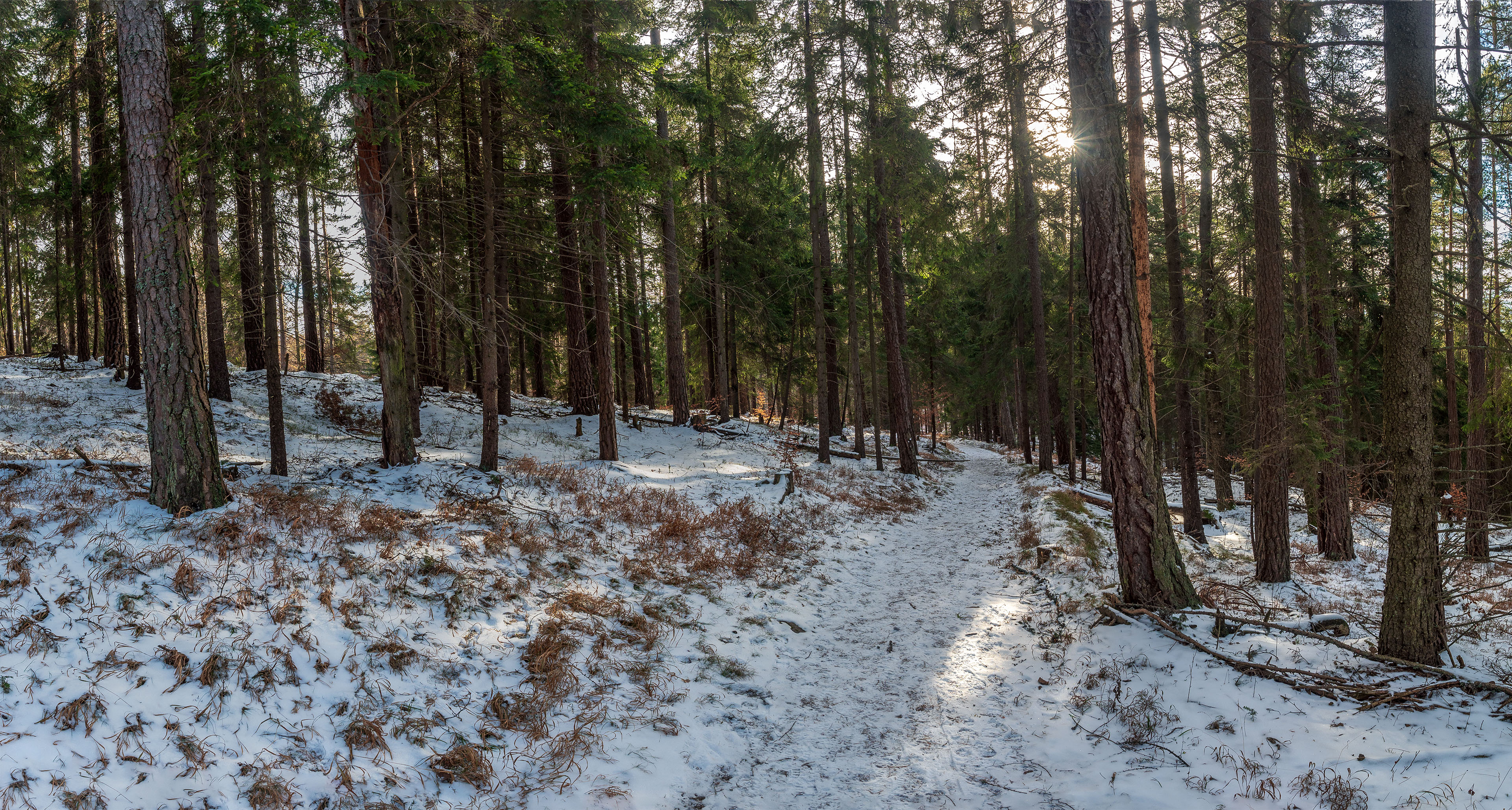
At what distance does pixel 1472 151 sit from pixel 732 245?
59.8ft

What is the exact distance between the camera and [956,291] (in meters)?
31.8

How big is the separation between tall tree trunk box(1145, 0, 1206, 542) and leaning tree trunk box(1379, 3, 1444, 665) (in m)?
6.32

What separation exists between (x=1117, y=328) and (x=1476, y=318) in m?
3.73

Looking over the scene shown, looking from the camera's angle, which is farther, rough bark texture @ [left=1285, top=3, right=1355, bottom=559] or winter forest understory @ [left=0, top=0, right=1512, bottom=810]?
rough bark texture @ [left=1285, top=3, right=1355, bottom=559]

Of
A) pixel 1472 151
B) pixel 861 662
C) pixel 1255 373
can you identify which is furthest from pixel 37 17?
pixel 1472 151

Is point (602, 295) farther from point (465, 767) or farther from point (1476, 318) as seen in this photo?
point (1476, 318)

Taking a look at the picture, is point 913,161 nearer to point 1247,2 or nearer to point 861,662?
point 1247,2

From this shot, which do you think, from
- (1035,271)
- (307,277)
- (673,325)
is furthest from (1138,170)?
(307,277)

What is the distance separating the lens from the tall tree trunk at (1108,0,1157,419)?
795cm

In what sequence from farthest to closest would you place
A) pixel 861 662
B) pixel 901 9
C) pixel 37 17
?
pixel 901 9 < pixel 37 17 < pixel 861 662

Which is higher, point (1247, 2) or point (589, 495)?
point (1247, 2)

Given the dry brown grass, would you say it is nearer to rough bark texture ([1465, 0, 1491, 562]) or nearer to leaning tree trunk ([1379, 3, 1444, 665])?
rough bark texture ([1465, 0, 1491, 562])

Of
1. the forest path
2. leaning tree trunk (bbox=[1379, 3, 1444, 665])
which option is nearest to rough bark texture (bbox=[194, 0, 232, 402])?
the forest path

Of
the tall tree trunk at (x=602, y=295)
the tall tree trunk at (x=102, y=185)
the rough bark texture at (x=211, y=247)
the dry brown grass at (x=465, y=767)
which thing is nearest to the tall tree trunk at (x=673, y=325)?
the tall tree trunk at (x=602, y=295)
